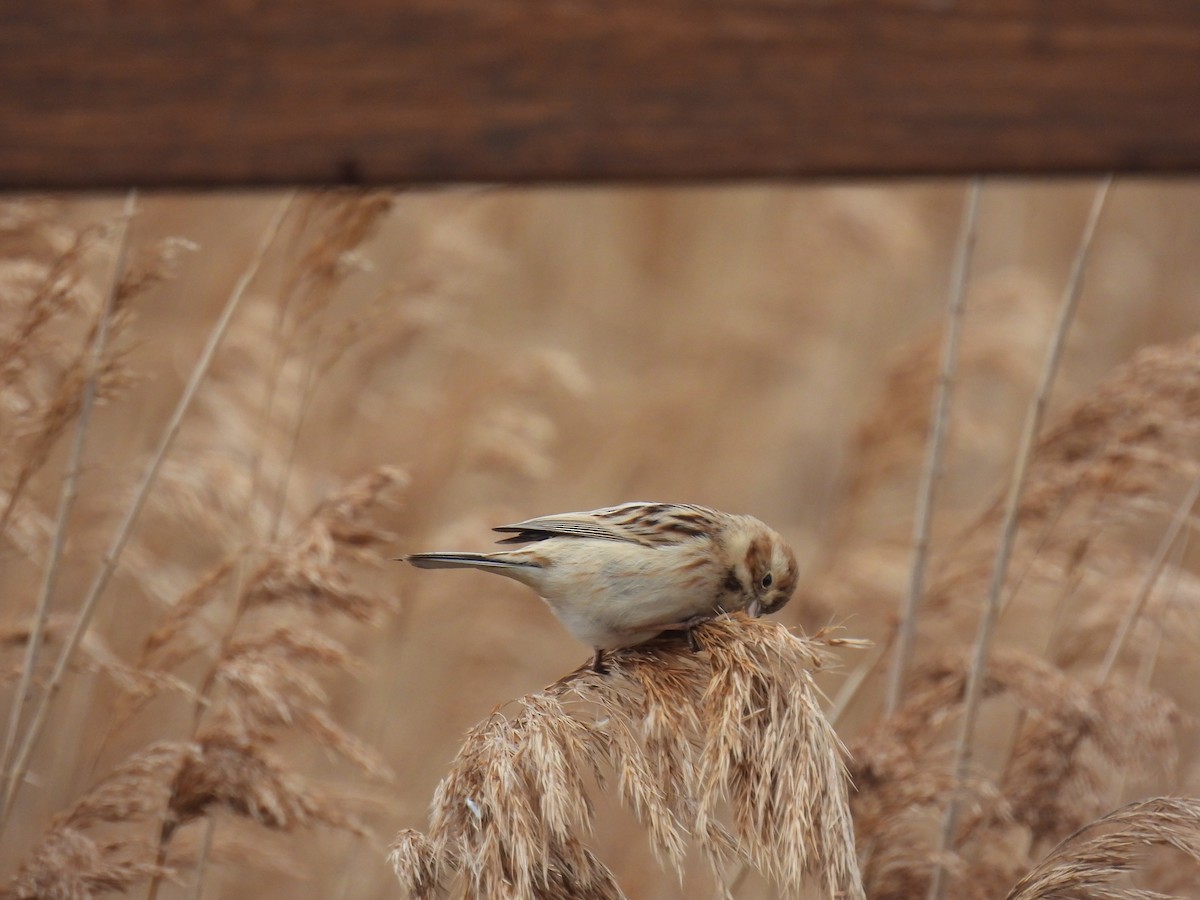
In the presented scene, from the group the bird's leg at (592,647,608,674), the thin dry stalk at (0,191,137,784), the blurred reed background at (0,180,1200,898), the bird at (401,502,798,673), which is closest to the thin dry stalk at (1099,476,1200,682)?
the blurred reed background at (0,180,1200,898)

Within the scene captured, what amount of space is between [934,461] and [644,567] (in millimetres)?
637

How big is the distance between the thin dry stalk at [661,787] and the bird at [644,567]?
21.1 inches

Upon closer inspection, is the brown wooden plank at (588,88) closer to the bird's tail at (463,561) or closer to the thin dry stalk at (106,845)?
the bird's tail at (463,561)

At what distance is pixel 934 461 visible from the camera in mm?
2500

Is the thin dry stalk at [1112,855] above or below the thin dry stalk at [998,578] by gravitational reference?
below

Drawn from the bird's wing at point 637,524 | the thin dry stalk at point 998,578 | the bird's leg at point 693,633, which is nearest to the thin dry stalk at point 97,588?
the bird's wing at point 637,524

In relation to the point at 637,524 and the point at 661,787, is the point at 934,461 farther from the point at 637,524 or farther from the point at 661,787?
the point at 661,787

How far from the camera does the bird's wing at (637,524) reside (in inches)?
97.7

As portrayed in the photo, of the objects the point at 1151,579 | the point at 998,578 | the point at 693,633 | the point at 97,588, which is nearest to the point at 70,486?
the point at 97,588

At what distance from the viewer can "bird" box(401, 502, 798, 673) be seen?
92.0 inches

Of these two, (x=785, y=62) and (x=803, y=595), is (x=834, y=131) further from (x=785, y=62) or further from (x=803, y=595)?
(x=803, y=595)

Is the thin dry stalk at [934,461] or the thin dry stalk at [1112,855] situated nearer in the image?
the thin dry stalk at [1112,855]

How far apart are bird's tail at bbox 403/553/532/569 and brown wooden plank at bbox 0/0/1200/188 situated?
48.3 inches

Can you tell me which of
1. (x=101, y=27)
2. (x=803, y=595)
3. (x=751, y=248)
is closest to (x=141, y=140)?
(x=101, y=27)
